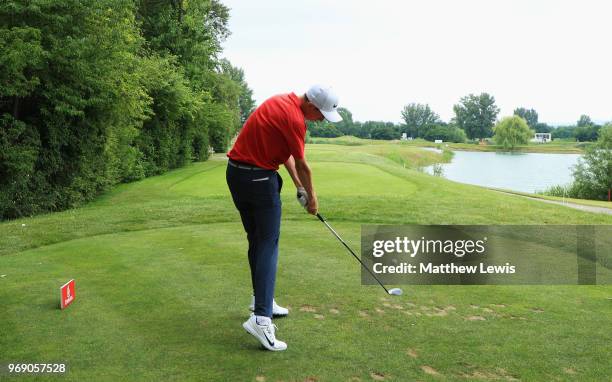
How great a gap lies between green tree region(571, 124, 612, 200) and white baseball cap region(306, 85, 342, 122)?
44.6m

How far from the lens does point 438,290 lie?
519cm

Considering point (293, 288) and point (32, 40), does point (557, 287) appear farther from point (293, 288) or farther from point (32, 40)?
point (32, 40)

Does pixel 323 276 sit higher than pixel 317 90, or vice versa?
pixel 317 90

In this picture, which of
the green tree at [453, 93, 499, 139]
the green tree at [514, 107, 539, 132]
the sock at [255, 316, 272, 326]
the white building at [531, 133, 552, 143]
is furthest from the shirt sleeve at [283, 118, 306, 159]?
the green tree at [514, 107, 539, 132]

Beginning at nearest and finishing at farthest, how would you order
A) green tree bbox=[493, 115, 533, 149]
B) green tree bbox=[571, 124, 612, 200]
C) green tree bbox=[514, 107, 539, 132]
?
green tree bbox=[571, 124, 612, 200], green tree bbox=[493, 115, 533, 149], green tree bbox=[514, 107, 539, 132]

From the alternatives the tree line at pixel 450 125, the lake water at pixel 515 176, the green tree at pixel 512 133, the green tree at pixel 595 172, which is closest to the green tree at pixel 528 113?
the tree line at pixel 450 125

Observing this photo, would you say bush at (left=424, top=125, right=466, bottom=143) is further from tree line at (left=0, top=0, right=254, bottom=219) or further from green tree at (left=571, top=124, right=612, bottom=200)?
tree line at (left=0, top=0, right=254, bottom=219)

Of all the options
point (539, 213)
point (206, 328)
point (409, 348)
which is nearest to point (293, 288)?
point (206, 328)

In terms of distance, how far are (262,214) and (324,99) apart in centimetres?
103

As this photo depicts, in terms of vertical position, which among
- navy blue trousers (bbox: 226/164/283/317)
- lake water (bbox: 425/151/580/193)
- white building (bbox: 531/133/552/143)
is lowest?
lake water (bbox: 425/151/580/193)

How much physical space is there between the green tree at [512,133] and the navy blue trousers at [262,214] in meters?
94.9

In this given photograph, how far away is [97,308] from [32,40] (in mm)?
9347

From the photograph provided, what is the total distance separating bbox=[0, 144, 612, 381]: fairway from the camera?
343 centimetres

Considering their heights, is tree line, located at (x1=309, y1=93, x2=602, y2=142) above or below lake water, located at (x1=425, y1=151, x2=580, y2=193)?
above
